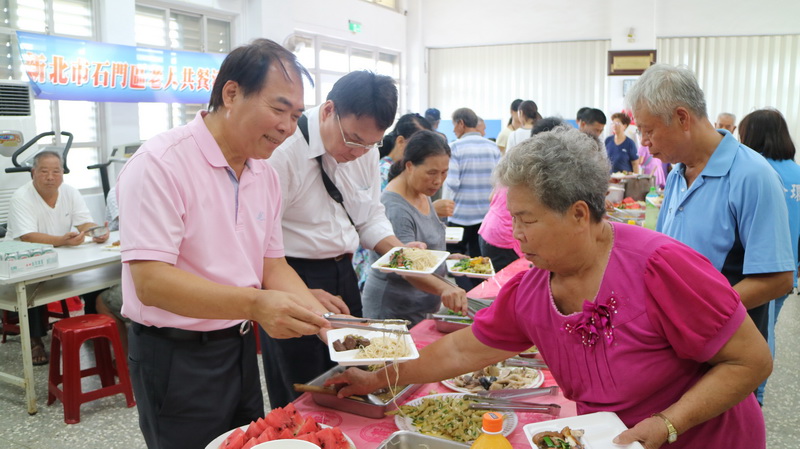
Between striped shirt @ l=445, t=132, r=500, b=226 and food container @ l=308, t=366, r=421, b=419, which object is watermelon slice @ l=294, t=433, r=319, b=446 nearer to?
food container @ l=308, t=366, r=421, b=419

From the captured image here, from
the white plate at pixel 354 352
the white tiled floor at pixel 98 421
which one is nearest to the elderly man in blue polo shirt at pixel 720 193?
the white plate at pixel 354 352

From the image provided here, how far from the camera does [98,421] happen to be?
3256 millimetres

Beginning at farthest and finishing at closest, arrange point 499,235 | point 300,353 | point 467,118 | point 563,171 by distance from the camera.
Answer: point 467,118 < point 499,235 < point 300,353 < point 563,171

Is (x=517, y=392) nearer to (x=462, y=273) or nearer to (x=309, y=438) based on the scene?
(x=309, y=438)

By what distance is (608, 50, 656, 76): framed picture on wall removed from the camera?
31.7 ft

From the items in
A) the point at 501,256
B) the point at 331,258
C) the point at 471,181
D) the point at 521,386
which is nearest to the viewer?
the point at 521,386

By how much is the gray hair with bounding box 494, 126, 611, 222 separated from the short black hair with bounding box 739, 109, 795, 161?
2.28 meters

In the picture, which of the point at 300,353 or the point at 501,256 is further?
the point at 501,256

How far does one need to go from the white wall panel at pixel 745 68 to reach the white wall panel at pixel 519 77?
117cm

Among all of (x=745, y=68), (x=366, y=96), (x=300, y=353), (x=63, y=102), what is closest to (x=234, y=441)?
(x=300, y=353)

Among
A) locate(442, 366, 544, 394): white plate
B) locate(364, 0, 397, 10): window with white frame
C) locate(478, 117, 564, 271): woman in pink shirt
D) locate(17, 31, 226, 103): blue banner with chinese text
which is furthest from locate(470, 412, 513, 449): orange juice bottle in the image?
locate(364, 0, 397, 10): window with white frame

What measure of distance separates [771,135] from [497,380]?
220cm

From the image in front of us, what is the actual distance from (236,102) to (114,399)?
276cm

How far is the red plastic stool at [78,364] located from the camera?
322cm
